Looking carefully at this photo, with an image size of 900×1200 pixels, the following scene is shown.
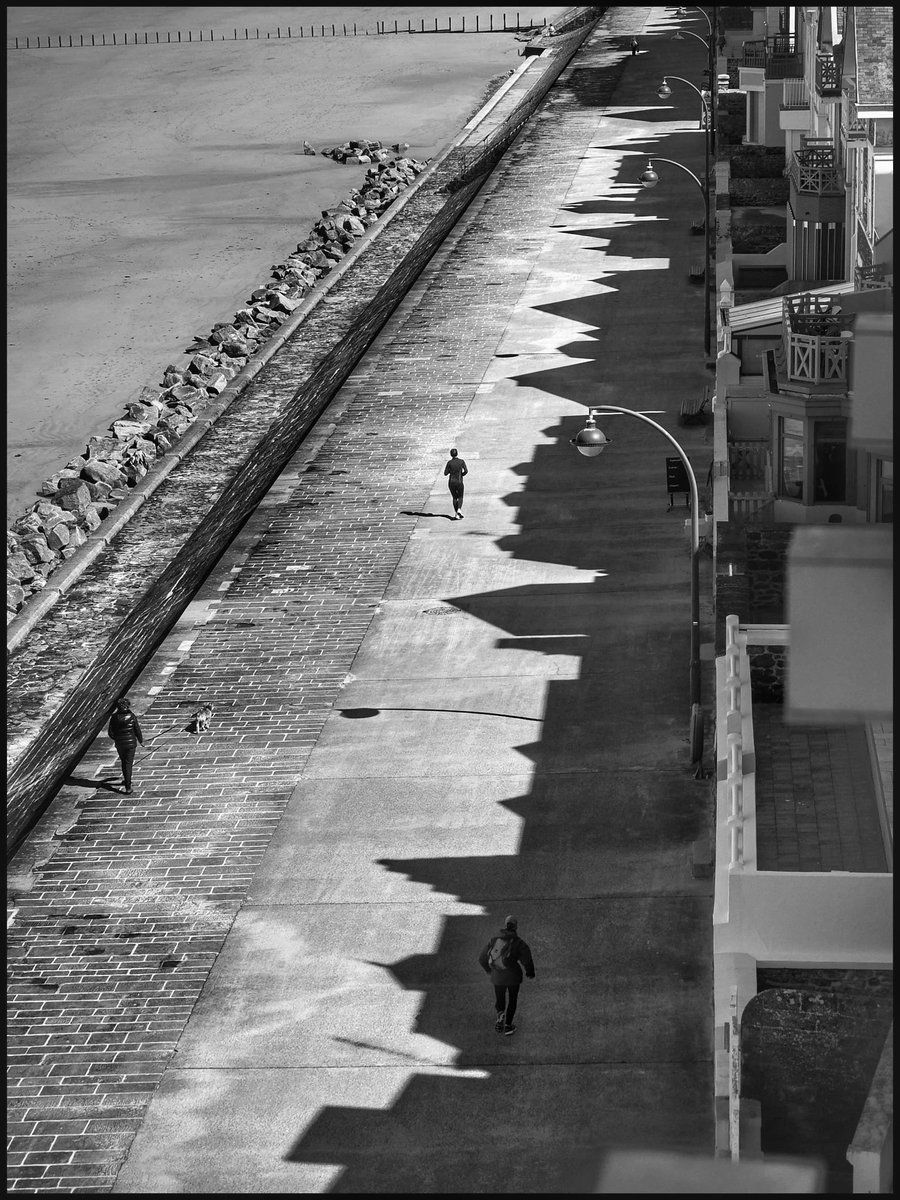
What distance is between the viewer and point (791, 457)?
23469 millimetres

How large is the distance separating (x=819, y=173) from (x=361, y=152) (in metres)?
53.9

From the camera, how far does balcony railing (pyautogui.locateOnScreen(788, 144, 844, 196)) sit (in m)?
35.2

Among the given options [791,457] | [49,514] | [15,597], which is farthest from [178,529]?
[791,457]

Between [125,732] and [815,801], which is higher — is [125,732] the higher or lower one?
the lower one

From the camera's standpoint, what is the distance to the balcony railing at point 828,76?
3425cm

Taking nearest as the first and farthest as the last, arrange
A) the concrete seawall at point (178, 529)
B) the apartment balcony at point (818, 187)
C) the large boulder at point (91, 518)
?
1. the concrete seawall at point (178, 529)
2. the apartment balcony at point (818, 187)
3. the large boulder at point (91, 518)

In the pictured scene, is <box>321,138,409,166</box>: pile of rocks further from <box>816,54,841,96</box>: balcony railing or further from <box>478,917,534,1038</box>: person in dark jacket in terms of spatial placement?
<box>478,917,534,1038</box>: person in dark jacket

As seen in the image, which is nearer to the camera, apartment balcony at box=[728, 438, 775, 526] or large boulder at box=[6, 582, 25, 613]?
apartment balcony at box=[728, 438, 775, 526]

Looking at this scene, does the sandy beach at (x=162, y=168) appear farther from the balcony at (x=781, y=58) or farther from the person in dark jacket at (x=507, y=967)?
the person in dark jacket at (x=507, y=967)

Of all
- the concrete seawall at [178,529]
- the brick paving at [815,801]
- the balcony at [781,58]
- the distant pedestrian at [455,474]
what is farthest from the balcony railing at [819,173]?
the brick paving at [815,801]

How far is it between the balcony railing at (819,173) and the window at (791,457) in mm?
13072

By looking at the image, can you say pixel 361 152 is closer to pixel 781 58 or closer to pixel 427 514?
pixel 781 58

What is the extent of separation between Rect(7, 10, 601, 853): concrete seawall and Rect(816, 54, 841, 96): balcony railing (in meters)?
15.0

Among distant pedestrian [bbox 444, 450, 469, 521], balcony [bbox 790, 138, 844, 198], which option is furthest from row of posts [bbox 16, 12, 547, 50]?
distant pedestrian [bbox 444, 450, 469, 521]
